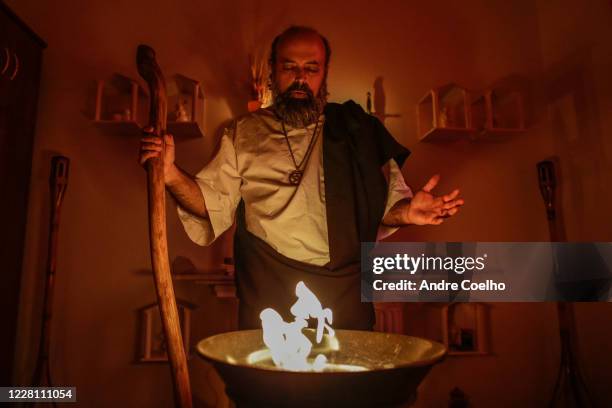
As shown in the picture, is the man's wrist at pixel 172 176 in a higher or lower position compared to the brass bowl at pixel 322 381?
higher

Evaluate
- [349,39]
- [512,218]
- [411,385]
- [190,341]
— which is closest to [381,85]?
[349,39]

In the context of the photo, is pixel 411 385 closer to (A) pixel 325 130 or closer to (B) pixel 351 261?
(B) pixel 351 261

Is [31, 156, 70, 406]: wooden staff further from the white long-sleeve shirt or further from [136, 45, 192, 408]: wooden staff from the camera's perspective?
[136, 45, 192, 408]: wooden staff

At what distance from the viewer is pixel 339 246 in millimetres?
1161

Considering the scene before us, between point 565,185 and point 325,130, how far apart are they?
4.76ft

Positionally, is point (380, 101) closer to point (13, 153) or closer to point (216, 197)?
point (216, 197)

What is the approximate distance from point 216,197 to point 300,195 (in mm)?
238

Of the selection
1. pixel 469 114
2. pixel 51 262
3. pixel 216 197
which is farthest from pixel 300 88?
pixel 51 262

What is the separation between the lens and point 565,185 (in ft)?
6.87

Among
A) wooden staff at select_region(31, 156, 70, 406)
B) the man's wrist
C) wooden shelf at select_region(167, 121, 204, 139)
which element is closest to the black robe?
the man's wrist

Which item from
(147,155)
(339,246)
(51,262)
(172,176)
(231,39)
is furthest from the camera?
(231,39)

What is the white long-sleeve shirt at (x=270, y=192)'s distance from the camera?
3.90 feet

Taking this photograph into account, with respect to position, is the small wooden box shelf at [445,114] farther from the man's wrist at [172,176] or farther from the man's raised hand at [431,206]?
the man's wrist at [172,176]

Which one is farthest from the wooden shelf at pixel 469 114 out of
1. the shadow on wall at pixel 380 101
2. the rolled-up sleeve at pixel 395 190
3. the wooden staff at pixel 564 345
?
the rolled-up sleeve at pixel 395 190
